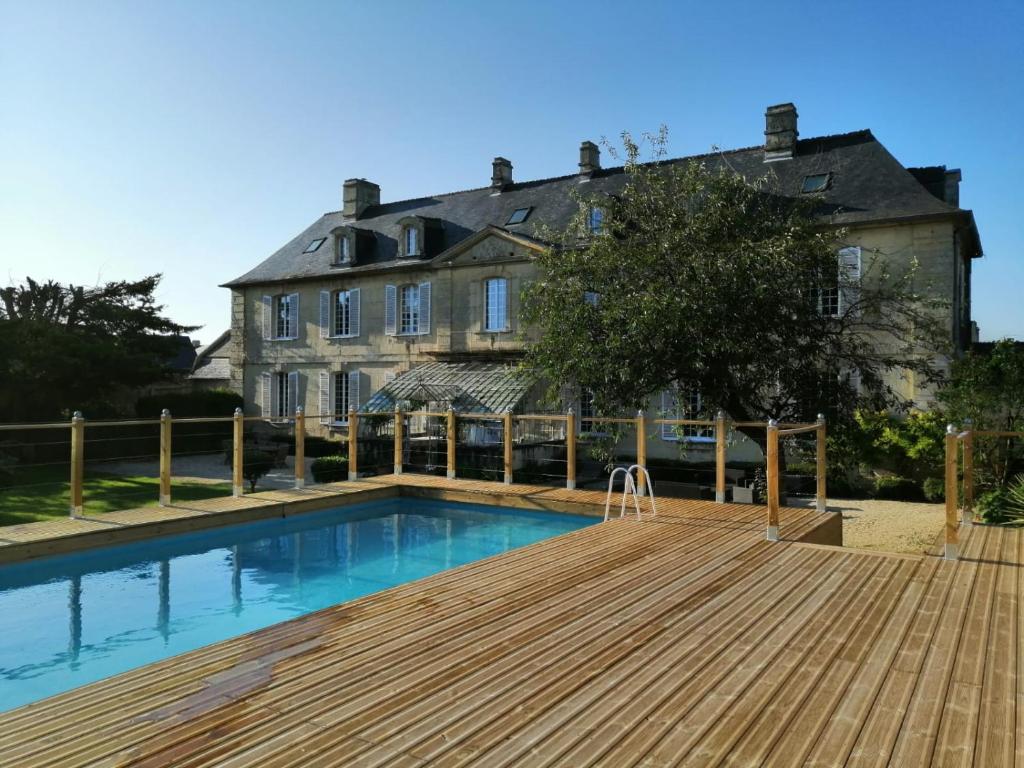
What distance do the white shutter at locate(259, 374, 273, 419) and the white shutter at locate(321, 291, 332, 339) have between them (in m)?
3.12

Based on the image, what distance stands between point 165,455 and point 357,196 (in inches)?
762

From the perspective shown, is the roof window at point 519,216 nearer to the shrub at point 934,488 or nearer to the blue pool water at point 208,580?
the blue pool water at point 208,580

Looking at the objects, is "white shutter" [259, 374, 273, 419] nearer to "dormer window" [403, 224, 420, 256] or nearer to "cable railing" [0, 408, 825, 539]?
"cable railing" [0, 408, 825, 539]

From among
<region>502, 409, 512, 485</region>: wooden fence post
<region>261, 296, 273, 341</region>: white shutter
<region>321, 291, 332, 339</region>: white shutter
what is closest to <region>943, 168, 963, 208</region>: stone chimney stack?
<region>502, 409, 512, 485</region>: wooden fence post

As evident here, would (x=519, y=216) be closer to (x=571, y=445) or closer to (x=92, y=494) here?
(x=571, y=445)

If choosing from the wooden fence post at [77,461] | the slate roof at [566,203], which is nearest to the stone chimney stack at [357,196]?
the slate roof at [566,203]

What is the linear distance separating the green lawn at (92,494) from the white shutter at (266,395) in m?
9.34

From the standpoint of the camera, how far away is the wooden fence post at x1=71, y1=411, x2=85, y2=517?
8.83 metres

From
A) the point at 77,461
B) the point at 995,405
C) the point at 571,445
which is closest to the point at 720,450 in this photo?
the point at 571,445

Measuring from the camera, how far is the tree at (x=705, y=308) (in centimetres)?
1130

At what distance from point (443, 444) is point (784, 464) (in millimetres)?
8120

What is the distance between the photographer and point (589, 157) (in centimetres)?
2297

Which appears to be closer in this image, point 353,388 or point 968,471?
point 968,471

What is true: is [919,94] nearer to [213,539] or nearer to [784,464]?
[784,464]
